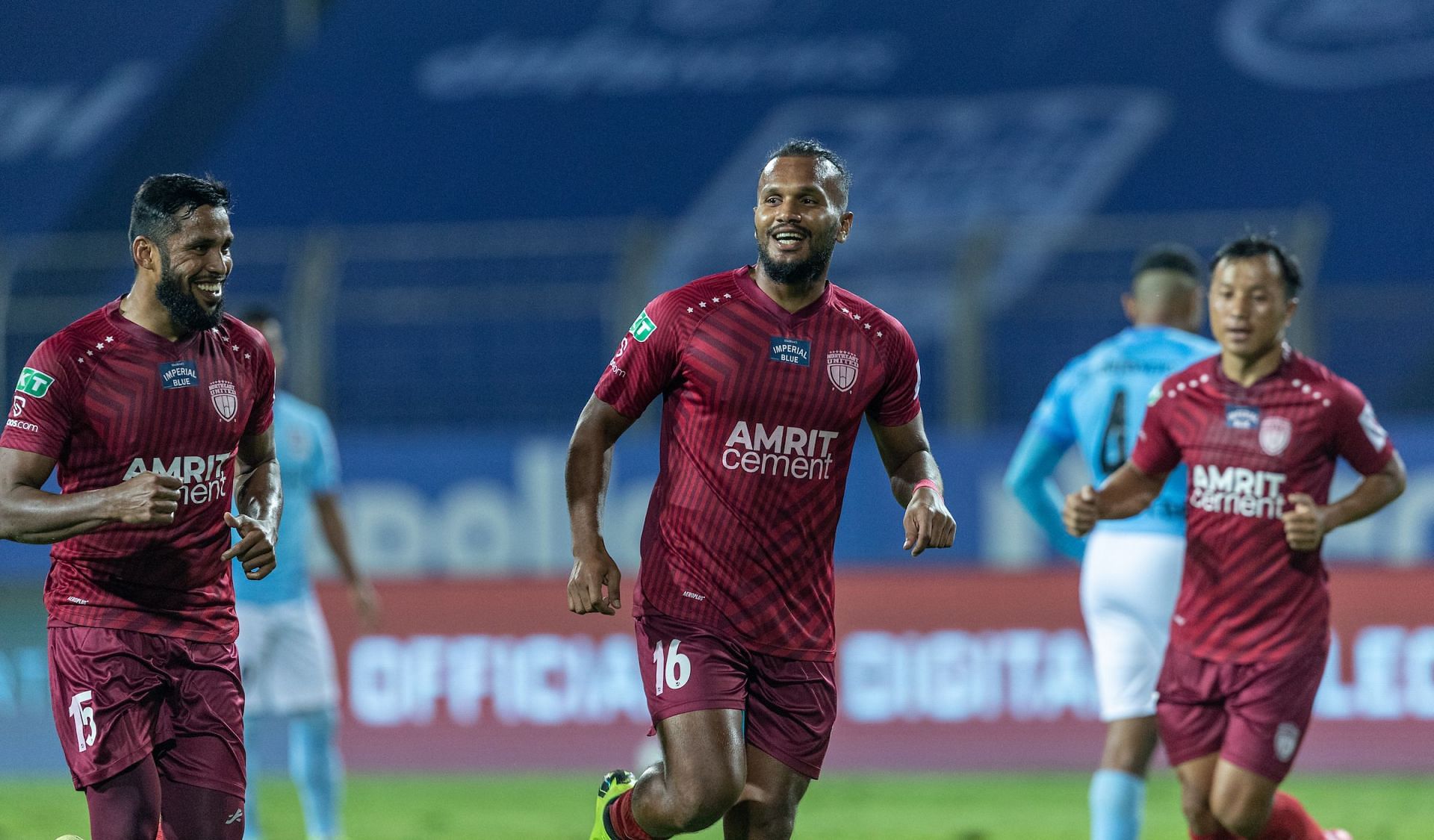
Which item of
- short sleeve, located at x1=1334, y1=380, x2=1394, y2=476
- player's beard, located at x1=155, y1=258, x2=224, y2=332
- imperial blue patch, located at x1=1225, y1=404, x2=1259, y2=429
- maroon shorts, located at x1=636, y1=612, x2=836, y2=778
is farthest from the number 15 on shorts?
short sleeve, located at x1=1334, y1=380, x2=1394, y2=476

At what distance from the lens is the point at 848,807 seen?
9883 mm

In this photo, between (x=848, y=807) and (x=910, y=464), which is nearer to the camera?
(x=910, y=464)

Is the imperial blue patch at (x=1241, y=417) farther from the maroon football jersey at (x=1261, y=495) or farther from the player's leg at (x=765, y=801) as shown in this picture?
the player's leg at (x=765, y=801)

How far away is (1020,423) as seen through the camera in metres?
15.5

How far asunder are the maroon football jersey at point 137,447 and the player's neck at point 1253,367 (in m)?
3.00

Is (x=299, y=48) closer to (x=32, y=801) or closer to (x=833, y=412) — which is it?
(x=32, y=801)

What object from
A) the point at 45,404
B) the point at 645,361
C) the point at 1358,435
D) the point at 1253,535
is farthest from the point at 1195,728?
the point at 45,404

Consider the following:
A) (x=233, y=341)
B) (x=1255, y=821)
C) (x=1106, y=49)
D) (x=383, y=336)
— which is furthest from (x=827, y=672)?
(x=1106, y=49)

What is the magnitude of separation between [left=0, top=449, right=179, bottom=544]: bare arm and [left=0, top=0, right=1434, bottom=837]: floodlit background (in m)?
5.96

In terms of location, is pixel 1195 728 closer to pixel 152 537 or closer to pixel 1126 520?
pixel 1126 520

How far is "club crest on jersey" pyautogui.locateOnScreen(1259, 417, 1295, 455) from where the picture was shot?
19.7ft

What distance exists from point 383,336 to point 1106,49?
8240 millimetres

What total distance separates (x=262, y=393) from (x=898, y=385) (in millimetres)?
1793

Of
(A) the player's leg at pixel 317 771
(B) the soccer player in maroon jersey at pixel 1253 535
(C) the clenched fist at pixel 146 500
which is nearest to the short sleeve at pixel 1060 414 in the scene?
(B) the soccer player in maroon jersey at pixel 1253 535
